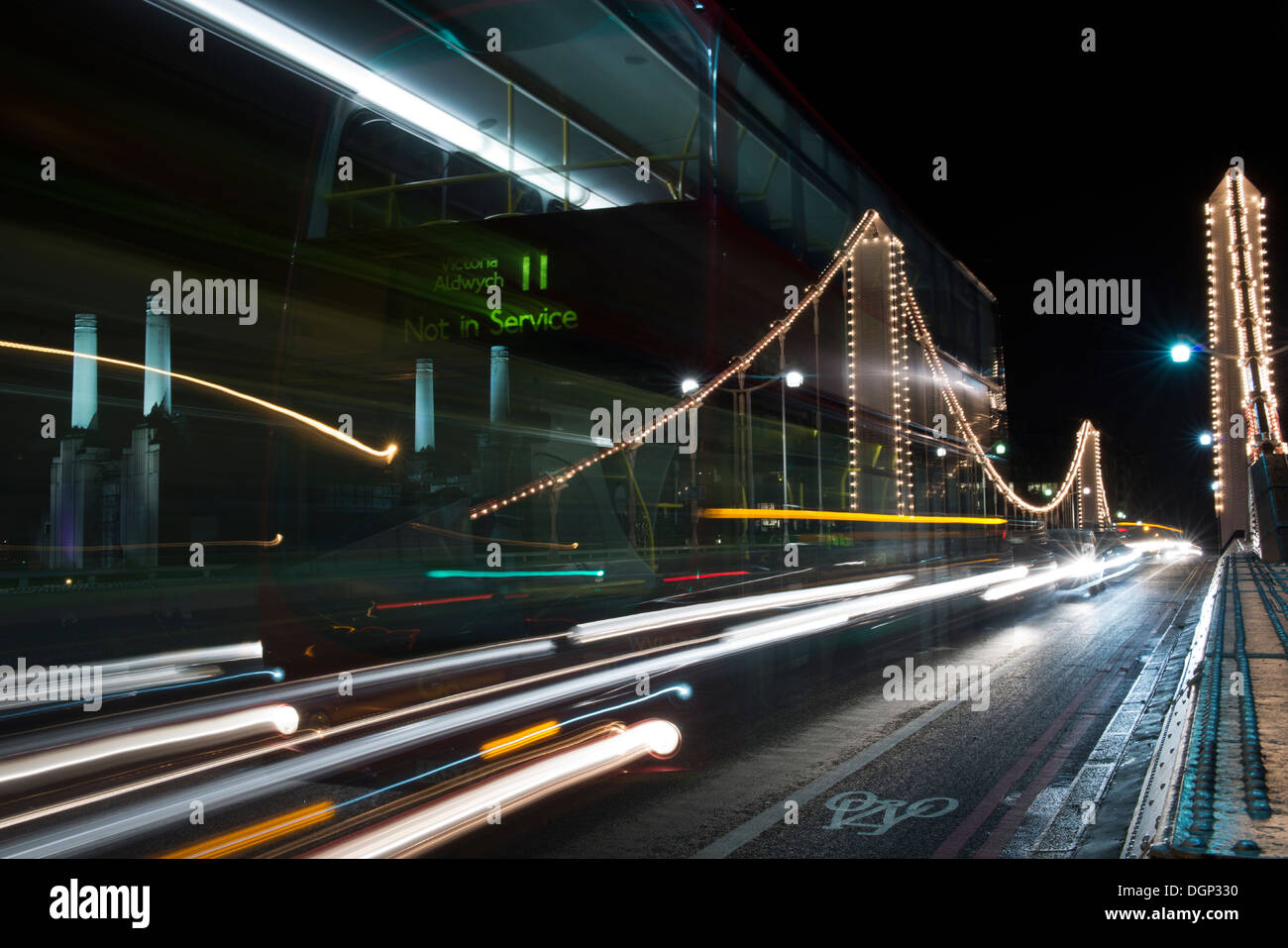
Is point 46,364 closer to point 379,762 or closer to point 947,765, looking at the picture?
point 379,762

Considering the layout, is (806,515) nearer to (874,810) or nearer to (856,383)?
(856,383)

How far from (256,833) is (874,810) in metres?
2.77

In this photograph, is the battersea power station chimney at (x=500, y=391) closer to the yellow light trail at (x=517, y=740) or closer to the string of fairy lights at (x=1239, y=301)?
the yellow light trail at (x=517, y=740)

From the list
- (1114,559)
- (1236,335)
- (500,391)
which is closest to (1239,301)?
(1236,335)

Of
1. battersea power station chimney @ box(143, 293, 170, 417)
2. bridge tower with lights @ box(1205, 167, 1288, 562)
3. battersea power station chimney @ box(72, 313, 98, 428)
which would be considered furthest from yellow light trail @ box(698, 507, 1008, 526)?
bridge tower with lights @ box(1205, 167, 1288, 562)

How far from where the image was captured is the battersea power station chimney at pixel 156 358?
9875mm

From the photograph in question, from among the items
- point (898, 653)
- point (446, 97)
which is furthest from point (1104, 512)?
point (446, 97)

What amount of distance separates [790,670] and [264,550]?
5097mm

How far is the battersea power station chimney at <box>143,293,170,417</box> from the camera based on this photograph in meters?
9.88

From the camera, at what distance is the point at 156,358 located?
10117 millimetres

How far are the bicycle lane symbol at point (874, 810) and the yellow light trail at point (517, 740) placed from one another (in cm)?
187

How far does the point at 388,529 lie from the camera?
845 centimetres

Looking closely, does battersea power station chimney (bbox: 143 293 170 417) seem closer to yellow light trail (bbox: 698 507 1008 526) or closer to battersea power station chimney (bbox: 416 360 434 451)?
battersea power station chimney (bbox: 416 360 434 451)
